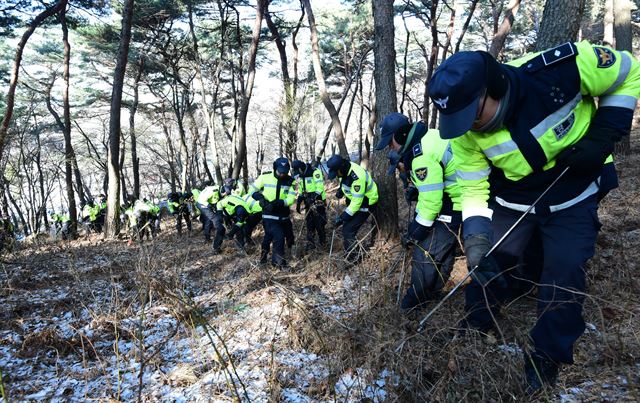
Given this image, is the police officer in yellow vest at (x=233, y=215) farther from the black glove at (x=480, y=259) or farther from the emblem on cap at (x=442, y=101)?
the emblem on cap at (x=442, y=101)

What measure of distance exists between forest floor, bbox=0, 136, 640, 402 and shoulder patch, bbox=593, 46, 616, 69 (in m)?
1.12

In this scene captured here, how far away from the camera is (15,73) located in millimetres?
10297

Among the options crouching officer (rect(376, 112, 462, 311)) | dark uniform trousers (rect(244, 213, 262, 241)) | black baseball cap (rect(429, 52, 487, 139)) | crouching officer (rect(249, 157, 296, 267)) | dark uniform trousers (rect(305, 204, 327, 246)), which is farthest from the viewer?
dark uniform trousers (rect(244, 213, 262, 241))

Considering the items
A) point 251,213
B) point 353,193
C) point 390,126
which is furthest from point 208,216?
point 390,126

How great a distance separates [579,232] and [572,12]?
11.3 ft

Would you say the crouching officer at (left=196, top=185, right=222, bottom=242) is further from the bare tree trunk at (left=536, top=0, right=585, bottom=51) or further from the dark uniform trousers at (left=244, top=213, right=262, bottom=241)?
the bare tree trunk at (left=536, top=0, right=585, bottom=51)

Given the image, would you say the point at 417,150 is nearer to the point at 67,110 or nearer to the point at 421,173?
the point at 421,173

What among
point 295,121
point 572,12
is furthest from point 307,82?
point 572,12

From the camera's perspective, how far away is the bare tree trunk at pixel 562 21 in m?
4.28

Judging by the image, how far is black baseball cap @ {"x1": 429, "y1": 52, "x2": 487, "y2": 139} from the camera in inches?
70.6

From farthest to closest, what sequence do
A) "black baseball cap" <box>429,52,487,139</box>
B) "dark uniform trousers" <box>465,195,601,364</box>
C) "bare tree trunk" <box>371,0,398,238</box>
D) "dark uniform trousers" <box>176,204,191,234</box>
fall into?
1. "dark uniform trousers" <box>176,204,191,234</box>
2. "bare tree trunk" <box>371,0,398,238</box>
3. "dark uniform trousers" <box>465,195,601,364</box>
4. "black baseball cap" <box>429,52,487,139</box>

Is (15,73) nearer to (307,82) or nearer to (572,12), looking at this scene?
(572,12)

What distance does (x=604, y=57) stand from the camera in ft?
6.33

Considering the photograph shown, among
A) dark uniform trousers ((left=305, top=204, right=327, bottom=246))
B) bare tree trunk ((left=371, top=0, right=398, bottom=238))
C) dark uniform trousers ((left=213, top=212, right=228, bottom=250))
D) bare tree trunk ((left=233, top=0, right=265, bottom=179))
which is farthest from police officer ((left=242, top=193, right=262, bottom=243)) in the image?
bare tree trunk ((left=233, top=0, right=265, bottom=179))
